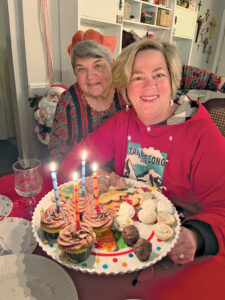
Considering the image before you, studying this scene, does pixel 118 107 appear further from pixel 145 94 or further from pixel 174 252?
pixel 174 252

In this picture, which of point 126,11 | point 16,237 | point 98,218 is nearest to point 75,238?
point 98,218

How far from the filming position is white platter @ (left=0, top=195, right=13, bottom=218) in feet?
3.14

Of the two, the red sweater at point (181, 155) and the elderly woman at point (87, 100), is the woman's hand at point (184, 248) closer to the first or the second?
the red sweater at point (181, 155)

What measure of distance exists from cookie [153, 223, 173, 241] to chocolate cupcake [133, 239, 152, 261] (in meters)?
0.07

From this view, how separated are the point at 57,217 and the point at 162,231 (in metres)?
0.39

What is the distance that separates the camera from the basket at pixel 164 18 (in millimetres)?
4051

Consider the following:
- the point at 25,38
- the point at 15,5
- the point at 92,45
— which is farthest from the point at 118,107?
the point at 15,5

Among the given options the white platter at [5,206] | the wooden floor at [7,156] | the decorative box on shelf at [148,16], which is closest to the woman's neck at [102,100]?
the white platter at [5,206]

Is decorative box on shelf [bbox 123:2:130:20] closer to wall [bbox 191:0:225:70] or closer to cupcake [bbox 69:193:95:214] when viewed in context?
wall [bbox 191:0:225:70]

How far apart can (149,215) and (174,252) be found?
0.16m

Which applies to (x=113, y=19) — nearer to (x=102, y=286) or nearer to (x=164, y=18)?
(x=164, y=18)

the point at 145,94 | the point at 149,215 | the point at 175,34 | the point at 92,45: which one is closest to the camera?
the point at 149,215

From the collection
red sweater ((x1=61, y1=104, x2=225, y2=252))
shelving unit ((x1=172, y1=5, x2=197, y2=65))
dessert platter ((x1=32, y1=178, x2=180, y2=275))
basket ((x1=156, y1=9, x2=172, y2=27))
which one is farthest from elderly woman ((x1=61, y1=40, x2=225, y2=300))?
shelving unit ((x1=172, y1=5, x2=197, y2=65))

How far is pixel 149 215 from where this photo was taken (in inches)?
34.9
